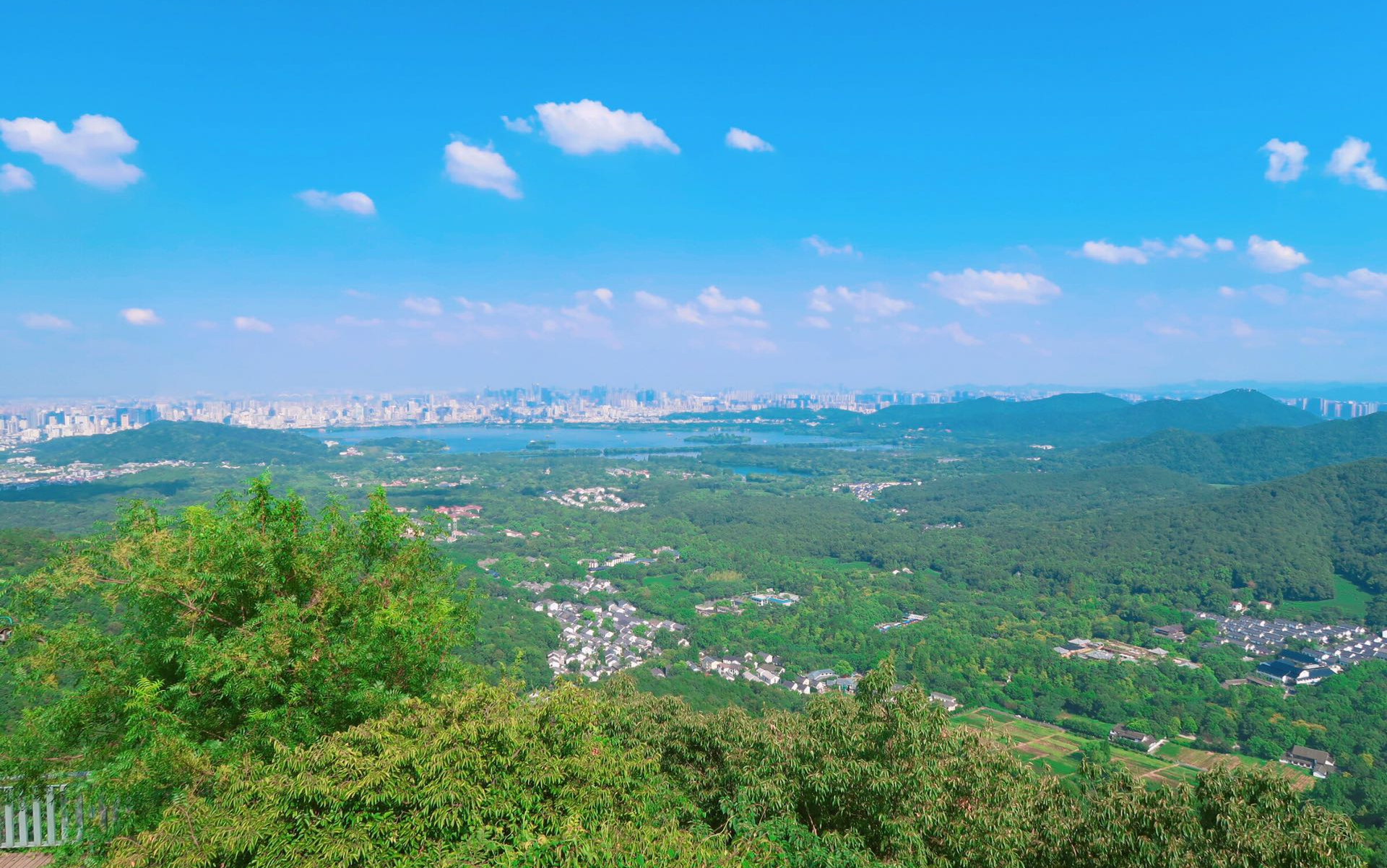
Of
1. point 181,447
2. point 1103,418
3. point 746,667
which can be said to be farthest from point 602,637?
point 1103,418

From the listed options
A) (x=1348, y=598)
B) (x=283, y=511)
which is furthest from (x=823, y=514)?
(x=283, y=511)

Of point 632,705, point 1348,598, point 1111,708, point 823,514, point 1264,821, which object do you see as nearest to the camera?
point 1264,821

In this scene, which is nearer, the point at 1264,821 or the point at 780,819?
the point at 1264,821

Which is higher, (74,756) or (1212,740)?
(74,756)

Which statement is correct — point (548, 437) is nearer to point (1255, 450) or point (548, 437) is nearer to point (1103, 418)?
point (1103, 418)

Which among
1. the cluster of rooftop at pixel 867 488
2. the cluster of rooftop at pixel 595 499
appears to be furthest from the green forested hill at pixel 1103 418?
the cluster of rooftop at pixel 595 499

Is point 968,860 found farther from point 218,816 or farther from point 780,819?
point 218,816

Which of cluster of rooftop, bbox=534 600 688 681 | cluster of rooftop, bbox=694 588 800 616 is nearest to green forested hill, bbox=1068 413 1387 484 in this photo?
cluster of rooftop, bbox=694 588 800 616
